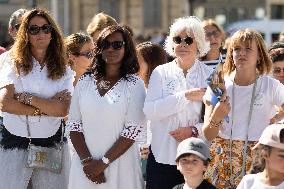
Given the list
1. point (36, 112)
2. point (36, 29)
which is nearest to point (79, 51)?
point (36, 29)

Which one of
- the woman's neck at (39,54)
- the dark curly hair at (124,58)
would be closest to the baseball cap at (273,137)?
the dark curly hair at (124,58)

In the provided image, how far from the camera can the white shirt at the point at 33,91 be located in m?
6.10

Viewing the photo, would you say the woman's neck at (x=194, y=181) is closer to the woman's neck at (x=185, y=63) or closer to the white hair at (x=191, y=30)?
the woman's neck at (x=185, y=63)

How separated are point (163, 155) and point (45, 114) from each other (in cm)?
105

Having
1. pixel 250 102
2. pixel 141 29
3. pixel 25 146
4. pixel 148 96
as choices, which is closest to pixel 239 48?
pixel 250 102

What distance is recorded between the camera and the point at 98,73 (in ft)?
19.4

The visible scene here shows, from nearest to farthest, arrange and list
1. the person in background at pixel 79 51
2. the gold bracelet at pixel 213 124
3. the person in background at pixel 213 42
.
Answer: the gold bracelet at pixel 213 124 < the person in background at pixel 79 51 < the person in background at pixel 213 42

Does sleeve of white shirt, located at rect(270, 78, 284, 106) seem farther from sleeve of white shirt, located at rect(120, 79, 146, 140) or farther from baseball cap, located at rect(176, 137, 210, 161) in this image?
sleeve of white shirt, located at rect(120, 79, 146, 140)

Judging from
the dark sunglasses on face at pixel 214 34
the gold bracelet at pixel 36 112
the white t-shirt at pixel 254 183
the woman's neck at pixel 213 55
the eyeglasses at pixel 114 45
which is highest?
the eyeglasses at pixel 114 45

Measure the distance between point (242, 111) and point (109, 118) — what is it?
102cm

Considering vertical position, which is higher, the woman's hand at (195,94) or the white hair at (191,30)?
the white hair at (191,30)

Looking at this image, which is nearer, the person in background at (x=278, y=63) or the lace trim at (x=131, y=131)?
the lace trim at (x=131, y=131)

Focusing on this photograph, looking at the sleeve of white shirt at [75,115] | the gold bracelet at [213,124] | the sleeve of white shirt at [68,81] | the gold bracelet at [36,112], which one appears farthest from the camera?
the sleeve of white shirt at [68,81]

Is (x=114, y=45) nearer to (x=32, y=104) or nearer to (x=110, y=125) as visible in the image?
(x=110, y=125)
